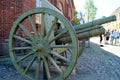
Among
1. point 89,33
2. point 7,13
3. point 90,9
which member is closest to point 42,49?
point 89,33

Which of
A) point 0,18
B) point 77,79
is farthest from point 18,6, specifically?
point 77,79

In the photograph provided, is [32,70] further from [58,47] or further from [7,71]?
[58,47]

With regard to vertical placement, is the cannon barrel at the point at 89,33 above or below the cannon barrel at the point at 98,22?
below

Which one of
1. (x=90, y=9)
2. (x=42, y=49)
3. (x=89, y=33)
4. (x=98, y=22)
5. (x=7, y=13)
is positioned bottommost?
(x=42, y=49)

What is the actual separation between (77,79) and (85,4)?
59154 millimetres

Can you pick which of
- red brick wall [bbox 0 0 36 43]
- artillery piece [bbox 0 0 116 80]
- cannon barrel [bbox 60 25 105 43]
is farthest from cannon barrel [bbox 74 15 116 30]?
red brick wall [bbox 0 0 36 43]

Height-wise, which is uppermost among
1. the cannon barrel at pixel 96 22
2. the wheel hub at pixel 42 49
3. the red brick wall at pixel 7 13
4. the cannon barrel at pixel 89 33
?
the red brick wall at pixel 7 13

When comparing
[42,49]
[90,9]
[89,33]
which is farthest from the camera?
[90,9]

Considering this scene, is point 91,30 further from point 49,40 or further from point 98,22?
point 49,40

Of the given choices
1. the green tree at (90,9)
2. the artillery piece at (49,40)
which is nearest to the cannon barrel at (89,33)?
the artillery piece at (49,40)

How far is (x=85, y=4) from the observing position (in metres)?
64.1

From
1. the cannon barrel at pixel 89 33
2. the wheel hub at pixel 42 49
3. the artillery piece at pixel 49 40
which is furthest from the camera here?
the cannon barrel at pixel 89 33

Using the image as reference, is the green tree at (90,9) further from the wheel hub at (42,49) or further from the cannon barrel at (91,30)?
the wheel hub at (42,49)

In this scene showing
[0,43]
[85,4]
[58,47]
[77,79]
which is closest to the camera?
[58,47]
